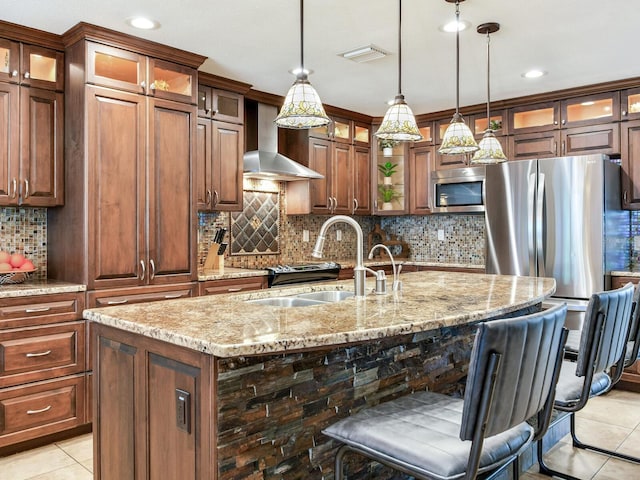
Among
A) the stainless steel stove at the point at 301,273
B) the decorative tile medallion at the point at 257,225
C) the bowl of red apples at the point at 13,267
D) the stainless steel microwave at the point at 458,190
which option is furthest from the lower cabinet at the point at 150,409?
the stainless steel microwave at the point at 458,190

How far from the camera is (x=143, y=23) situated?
10.4 ft

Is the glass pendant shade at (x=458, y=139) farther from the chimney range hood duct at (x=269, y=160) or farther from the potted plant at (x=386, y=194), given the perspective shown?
the potted plant at (x=386, y=194)

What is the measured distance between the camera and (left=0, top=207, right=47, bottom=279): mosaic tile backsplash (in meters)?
3.49

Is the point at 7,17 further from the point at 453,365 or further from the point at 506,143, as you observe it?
the point at 506,143

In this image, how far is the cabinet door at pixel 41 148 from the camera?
10.7 ft

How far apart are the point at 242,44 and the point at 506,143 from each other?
2.84 m

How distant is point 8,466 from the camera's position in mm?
2861

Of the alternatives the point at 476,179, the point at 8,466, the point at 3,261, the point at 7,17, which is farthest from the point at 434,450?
the point at 476,179

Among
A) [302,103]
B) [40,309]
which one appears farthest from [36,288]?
[302,103]

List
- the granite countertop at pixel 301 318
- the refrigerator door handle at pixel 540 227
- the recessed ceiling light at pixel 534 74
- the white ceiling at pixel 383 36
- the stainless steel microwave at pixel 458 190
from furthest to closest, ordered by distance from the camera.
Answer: the stainless steel microwave at pixel 458 190
the refrigerator door handle at pixel 540 227
the recessed ceiling light at pixel 534 74
the white ceiling at pixel 383 36
the granite countertop at pixel 301 318

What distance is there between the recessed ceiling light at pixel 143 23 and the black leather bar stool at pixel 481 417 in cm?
265

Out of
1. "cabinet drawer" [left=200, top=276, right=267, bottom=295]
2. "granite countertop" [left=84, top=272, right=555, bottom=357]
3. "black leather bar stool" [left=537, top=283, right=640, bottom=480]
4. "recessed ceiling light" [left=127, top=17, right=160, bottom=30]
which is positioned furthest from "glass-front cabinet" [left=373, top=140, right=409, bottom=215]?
"black leather bar stool" [left=537, top=283, right=640, bottom=480]

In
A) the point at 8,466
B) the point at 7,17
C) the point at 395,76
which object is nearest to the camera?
the point at 8,466

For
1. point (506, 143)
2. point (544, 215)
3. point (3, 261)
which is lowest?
point (3, 261)
